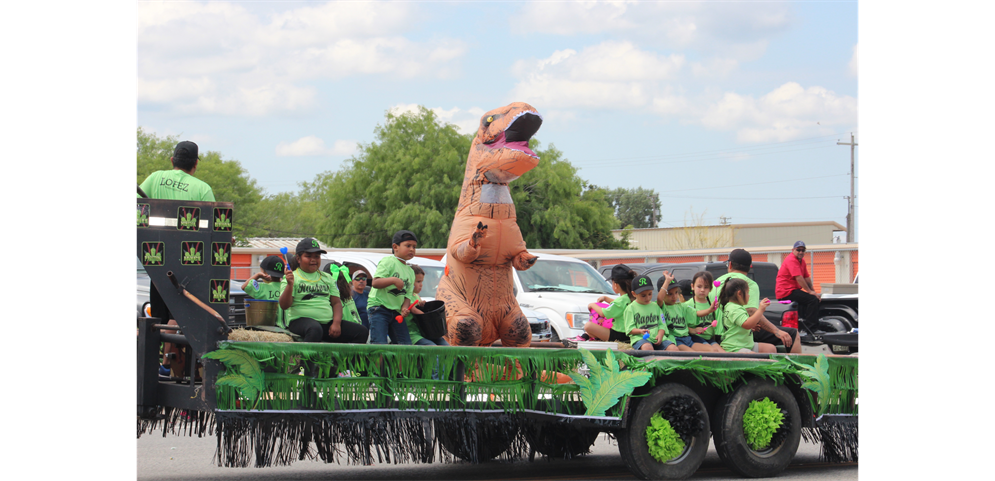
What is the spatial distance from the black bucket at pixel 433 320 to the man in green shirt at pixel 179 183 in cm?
188

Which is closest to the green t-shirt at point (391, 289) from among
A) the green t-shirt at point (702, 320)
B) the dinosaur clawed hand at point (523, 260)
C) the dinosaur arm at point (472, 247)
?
the dinosaur arm at point (472, 247)

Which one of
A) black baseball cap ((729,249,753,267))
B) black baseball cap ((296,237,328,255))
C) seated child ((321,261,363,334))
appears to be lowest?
seated child ((321,261,363,334))

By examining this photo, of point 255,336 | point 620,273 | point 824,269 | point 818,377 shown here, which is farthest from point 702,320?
point 824,269

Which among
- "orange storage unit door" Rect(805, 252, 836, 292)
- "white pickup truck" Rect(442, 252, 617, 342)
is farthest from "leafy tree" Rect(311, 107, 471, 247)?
"white pickup truck" Rect(442, 252, 617, 342)

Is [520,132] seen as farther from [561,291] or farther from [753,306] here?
[561,291]

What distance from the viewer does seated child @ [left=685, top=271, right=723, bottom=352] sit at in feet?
25.3

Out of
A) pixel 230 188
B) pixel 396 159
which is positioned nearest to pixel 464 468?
pixel 396 159

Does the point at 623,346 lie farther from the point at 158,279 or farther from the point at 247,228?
the point at 247,228

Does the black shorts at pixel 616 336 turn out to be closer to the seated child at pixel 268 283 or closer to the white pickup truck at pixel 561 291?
the seated child at pixel 268 283

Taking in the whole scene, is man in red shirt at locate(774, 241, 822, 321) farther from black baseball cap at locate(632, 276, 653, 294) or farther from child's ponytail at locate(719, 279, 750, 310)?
black baseball cap at locate(632, 276, 653, 294)

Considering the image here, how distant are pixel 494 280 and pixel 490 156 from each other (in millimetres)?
951

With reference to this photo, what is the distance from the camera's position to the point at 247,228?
154 feet

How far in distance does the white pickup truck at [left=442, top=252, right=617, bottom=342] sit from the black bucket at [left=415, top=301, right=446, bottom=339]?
14.3 ft

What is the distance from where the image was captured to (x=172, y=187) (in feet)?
18.8
